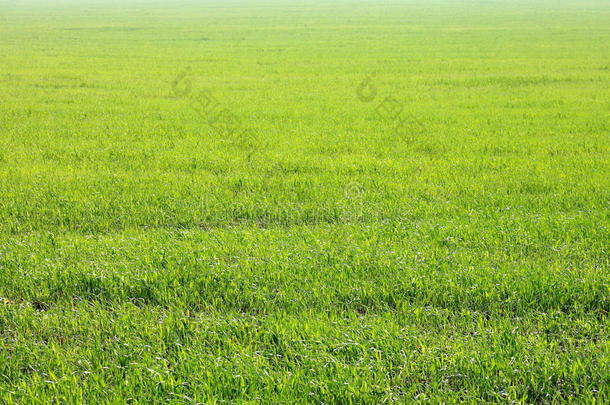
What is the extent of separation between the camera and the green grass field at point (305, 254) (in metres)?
3.51

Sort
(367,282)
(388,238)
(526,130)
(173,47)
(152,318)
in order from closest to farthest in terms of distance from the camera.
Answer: (152,318) → (367,282) → (388,238) → (526,130) → (173,47)

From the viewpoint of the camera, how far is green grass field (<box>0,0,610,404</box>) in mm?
3508

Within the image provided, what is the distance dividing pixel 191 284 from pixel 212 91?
43.8 ft

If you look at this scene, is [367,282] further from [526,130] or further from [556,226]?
[526,130]

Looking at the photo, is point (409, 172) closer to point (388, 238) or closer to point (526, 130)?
point (388, 238)

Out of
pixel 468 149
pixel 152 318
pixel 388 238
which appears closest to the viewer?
pixel 152 318

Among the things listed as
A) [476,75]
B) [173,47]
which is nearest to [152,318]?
[476,75]

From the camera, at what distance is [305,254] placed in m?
5.16

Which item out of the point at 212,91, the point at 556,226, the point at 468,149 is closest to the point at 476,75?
the point at 212,91

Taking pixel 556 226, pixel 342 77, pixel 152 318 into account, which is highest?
pixel 342 77

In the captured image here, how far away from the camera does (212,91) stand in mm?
17109

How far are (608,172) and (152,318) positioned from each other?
6818mm

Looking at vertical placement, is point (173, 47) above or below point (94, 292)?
above

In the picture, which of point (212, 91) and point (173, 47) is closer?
point (212, 91)
